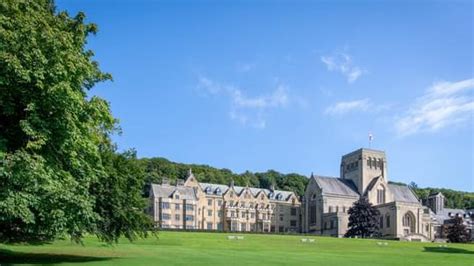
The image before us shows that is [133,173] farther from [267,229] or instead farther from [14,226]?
[267,229]

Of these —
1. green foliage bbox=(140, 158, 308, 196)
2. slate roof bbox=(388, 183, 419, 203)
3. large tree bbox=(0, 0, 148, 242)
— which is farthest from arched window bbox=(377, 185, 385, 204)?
large tree bbox=(0, 0, 148, 242)

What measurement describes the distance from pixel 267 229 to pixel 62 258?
106 m

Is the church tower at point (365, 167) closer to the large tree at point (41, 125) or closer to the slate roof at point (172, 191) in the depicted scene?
the slate roof at point (172, 191)

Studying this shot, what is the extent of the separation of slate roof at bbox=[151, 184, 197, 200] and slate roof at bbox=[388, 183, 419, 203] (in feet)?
148

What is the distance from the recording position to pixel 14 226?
28500mm

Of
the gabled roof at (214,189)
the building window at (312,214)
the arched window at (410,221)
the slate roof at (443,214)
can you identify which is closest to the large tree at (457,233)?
the arched window at (410,221)

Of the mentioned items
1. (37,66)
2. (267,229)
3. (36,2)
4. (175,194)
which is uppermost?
(36,2)

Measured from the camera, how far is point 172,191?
115 metres

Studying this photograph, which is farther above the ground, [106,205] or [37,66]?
[37,66]

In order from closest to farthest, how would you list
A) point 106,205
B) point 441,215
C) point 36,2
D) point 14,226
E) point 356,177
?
point 36,2 → point 14,226 → point 106,205 → point 356,177 → point 441,215

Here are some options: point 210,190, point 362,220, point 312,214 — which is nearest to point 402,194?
point 312,214

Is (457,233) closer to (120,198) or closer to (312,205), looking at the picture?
(312,205)

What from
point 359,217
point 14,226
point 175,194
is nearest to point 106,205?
point 14,226

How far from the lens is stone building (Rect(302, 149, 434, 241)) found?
11450cm
